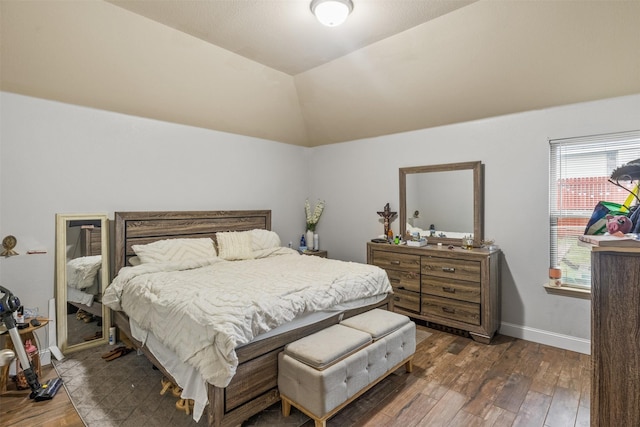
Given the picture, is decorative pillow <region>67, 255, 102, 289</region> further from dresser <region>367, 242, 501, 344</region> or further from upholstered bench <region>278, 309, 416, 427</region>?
dresser <region>367, 242, 501, 344</region>

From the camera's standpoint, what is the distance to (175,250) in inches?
133

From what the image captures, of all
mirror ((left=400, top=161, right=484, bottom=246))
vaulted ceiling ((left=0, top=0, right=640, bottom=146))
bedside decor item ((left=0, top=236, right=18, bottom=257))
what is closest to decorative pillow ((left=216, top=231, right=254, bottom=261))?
vaulted ceiling ((left=0, top=0, right=640, bottom=146))

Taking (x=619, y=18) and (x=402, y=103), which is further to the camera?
(x=402, y=103)

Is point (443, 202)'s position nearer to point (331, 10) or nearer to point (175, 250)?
point (331, 10)

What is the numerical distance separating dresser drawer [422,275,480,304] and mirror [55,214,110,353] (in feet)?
10.9

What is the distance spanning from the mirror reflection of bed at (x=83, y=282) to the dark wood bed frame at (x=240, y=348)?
164 mm

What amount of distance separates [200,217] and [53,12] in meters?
2.20

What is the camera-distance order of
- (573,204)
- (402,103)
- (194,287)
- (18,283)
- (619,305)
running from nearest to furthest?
(619,305) → (194,287) → (18,283) → (573,204) → (402,103)

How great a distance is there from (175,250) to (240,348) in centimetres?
179

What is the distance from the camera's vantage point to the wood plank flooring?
208 centimetres

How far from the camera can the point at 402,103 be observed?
3744mm

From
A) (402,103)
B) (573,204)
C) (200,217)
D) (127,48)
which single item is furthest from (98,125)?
(573,204)

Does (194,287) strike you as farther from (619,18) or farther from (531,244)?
(619,18)

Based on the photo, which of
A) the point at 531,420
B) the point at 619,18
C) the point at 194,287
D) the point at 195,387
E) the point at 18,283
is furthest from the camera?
the point at 18,283
